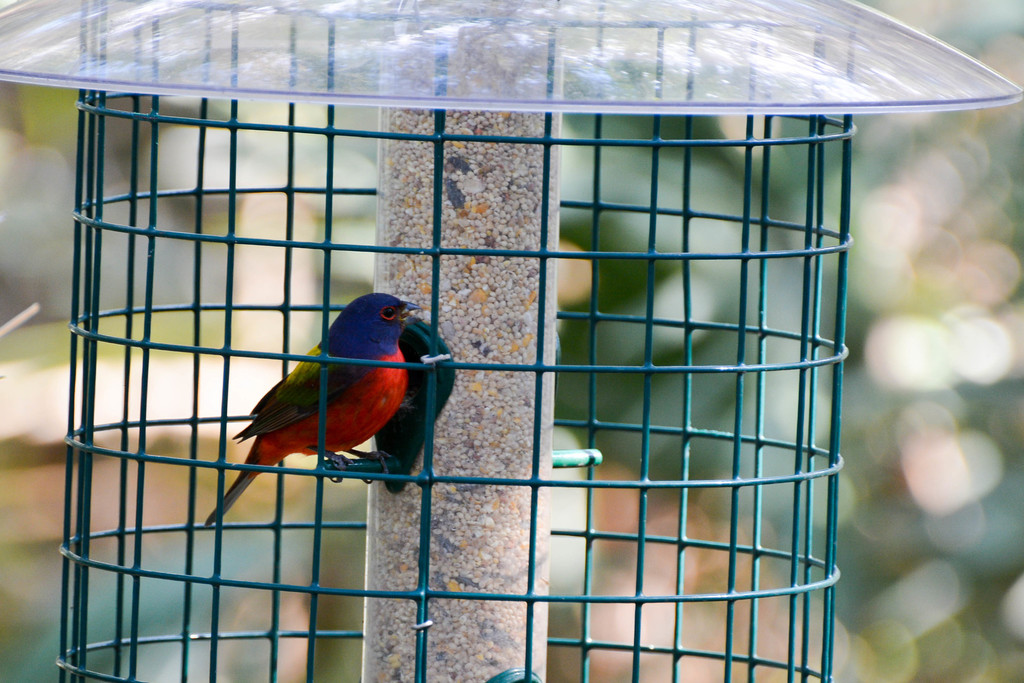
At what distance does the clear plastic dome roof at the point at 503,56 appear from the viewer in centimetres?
258

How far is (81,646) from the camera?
12.2 ft

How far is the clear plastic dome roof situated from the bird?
920 mm

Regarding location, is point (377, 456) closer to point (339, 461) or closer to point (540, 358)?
point (339, 461)

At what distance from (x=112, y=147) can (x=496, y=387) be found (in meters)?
5.09

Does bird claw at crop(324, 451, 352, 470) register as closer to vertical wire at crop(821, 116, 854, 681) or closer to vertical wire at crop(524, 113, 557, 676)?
vertical wire at crop(524, 113, 557, 676)

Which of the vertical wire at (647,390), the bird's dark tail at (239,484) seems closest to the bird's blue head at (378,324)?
the vertical wire at (647,390)

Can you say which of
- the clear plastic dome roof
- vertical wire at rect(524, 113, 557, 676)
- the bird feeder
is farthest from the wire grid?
the clear plastic dome roof

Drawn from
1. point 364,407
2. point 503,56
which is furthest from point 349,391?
point 503,56

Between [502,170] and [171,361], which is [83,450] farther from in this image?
[171,361]

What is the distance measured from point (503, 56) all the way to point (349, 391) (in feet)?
4.31

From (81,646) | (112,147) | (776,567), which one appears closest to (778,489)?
(776,567)

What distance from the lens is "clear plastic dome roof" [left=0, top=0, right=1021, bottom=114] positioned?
258 centimetres

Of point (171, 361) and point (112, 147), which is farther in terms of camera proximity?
point (112, 147)

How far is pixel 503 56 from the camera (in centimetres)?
272
